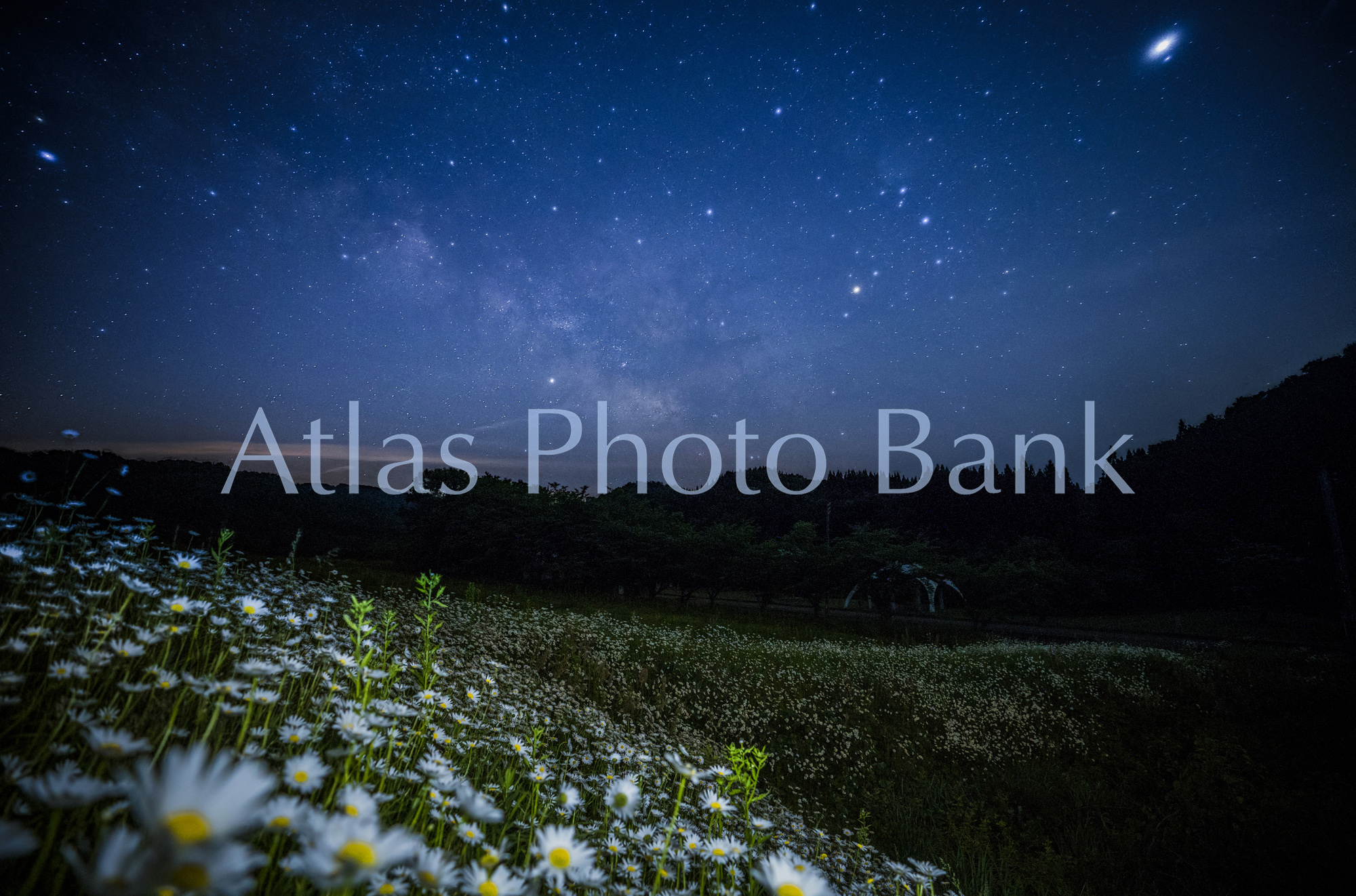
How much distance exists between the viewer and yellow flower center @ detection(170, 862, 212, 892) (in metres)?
0.48

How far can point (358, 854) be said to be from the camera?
0.78m

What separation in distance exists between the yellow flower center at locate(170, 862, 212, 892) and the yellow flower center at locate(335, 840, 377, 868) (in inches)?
10.6

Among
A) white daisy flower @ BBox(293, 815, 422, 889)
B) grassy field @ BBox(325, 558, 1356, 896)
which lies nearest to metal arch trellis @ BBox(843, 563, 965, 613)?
grassy field @ BBox(325, 558, 1356, 896)

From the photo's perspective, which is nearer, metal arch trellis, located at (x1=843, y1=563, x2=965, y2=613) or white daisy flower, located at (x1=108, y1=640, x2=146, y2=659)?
white daisy flower, located at (x1=108, y1=640, x2=146, y2=659)

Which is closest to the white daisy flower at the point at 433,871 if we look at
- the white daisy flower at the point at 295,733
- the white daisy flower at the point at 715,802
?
the white daisy flower at the point at 295,733

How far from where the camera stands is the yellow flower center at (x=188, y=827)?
500 mm

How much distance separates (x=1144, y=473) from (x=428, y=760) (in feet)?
177

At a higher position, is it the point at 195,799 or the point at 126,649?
the point at 195,799

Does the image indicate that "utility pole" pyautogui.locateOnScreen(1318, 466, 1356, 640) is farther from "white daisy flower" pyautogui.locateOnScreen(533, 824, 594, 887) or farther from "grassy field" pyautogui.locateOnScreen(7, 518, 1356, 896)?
"white daisy flower" pyautogui.locateOnScreen(533, 824, 594, 887)

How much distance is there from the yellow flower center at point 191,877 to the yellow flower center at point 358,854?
269 millimetres

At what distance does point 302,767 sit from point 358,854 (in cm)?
93

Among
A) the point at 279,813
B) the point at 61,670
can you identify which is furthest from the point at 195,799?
the point at 61,670

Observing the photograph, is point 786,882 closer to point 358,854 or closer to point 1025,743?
point 358,854

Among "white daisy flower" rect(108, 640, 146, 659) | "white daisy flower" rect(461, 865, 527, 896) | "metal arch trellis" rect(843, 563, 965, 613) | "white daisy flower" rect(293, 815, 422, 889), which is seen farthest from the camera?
"metal arch trellis" rect(843, 563, 965, 613)
